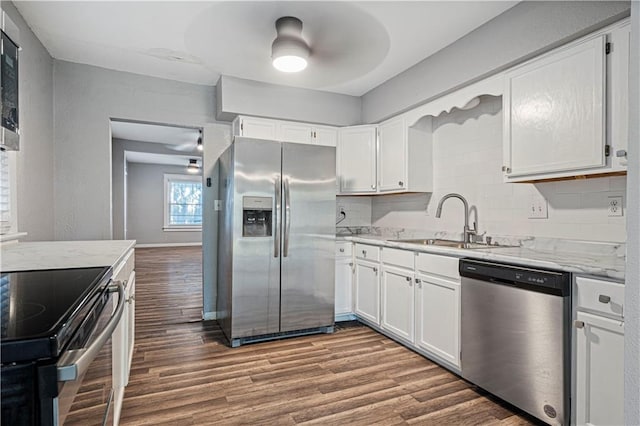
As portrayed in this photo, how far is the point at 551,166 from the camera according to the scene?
2119mm

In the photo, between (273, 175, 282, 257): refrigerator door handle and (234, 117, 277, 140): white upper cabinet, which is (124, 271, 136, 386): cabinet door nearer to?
(273, 175, 282, 257): refrigerator door handle

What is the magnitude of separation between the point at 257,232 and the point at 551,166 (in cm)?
224

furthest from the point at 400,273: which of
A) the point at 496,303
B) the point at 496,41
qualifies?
the point at 496,41

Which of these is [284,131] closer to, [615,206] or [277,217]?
[277,217]

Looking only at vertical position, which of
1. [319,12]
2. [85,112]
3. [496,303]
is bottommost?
[496,303]

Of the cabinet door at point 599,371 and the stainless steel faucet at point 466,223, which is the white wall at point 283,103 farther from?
the cabinet door at point 599,371

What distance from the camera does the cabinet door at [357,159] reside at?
12.7 ft

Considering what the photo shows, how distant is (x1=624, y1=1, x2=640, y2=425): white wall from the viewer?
619mm

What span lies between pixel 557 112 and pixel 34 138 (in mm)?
3659

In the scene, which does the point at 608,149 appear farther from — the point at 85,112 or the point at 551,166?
the point at 85,112

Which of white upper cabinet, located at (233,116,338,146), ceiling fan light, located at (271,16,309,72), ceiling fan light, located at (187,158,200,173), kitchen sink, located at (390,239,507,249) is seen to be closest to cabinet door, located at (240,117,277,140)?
white upper cabinet, located at (233,116,338,146)

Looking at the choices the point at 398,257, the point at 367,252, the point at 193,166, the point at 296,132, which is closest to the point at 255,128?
the point at 296,132

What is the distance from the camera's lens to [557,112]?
2090 millimetres

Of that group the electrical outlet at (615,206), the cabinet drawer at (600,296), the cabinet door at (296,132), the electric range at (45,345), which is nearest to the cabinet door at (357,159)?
the cabinet door at (296,132)
